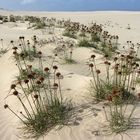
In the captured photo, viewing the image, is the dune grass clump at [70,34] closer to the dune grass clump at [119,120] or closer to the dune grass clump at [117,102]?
the dune grass clump at [117,102]

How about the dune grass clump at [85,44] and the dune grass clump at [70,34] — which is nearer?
the dune grass clump at [85,44]

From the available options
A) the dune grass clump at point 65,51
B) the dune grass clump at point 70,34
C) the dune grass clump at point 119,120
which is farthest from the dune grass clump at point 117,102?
the dune grass clump at point 70,34

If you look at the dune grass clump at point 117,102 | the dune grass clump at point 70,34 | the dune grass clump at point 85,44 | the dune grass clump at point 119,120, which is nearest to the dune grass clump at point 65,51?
the dune grass clump at point 85,44

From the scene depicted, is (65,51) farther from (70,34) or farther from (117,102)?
(117,102)

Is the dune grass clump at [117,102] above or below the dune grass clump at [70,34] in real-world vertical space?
above

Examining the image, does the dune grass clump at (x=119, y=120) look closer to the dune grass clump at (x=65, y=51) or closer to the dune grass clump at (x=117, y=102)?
the dune grass clump at (x=117, y=102)

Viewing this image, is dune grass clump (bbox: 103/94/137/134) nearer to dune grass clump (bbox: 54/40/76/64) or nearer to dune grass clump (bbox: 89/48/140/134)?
dune grass clump (bbox: 89/48/140/134)

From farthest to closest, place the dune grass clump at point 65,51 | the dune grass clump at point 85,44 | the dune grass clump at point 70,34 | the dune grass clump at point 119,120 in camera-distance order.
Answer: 1. the dune grass clump at point 70,34
2. the dune grass clump at point 85,44
3. the dune grass clump at point 65,51
4. the dune grass clump at point 119,120

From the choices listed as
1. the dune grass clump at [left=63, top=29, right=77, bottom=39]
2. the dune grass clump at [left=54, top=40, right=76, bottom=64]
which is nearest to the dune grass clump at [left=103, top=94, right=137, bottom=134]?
the dune grass clump at [left=54, top=40, right=76, bottom=64]

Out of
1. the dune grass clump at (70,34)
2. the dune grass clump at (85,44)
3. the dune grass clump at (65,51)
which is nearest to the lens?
the dune grass clump at (65,51)

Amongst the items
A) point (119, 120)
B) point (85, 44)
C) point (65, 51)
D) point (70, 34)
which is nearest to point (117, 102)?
point (119, 120)

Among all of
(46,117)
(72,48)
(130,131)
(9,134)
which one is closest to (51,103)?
(46,117)

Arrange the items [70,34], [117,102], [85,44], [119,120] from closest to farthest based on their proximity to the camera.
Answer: [119,120]
[117,102]
[85,44]
[70,34]

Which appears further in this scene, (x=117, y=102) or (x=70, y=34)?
(x=70, y=34)
